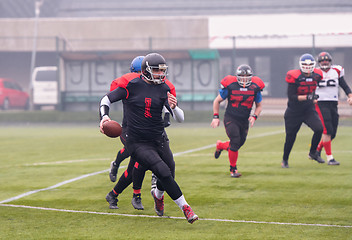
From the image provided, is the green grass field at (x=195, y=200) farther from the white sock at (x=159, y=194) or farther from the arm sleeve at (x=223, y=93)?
the arm sleeve at (x=223, y=93)

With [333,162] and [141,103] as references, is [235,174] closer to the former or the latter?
[333,162]

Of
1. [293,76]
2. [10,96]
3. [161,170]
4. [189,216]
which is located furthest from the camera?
[10,96]

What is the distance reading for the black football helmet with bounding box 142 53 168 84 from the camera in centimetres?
735

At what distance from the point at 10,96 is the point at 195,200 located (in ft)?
94.4

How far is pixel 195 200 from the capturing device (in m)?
8.59

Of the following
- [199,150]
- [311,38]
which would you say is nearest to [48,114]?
[311,38]

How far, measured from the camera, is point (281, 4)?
164ft

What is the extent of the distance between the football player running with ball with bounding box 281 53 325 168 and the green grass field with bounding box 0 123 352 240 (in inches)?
27.5

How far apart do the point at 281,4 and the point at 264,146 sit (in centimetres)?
3501

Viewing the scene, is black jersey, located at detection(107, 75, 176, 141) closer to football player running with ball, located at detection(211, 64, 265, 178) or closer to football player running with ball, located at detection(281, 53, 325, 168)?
football player running with ball, located at detection(211, 64, 265, 178)

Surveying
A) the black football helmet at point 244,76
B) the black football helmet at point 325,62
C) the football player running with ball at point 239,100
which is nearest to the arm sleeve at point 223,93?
the football player running with ball at point 239,100

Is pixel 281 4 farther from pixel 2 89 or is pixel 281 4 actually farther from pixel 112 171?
pixel 112 171

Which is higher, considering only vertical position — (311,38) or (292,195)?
(311,38)

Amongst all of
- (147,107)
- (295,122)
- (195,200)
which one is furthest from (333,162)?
(147,107)
